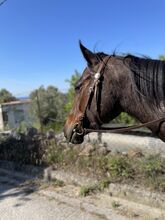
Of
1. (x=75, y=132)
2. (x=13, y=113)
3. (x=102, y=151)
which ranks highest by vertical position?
(x=13, y=113)

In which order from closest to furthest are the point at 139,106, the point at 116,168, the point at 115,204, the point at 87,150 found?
the point at 139,106 < the point at 115,204 < the point at 116,168 < the point at 87,150

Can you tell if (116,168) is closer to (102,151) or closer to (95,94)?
(102,151)

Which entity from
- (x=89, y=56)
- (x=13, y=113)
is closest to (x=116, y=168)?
(x=89, y=56)

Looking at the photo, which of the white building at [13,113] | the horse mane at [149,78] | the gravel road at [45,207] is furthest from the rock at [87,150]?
the white building at [13,113]

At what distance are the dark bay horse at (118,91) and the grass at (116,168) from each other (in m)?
2.14

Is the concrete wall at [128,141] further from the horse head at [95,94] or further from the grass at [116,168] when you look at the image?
the horse head at [95,94]

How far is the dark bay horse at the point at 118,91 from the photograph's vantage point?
2.63m

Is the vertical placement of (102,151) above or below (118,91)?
below

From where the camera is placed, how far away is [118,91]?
2783 millimetres

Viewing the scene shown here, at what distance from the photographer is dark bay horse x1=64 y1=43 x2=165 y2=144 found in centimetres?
263

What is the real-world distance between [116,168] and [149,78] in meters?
2.85

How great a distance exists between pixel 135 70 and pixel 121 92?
0.23m

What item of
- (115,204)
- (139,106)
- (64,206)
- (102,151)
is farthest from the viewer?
(102,151)

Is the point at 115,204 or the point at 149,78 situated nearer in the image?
the point at 149,78
